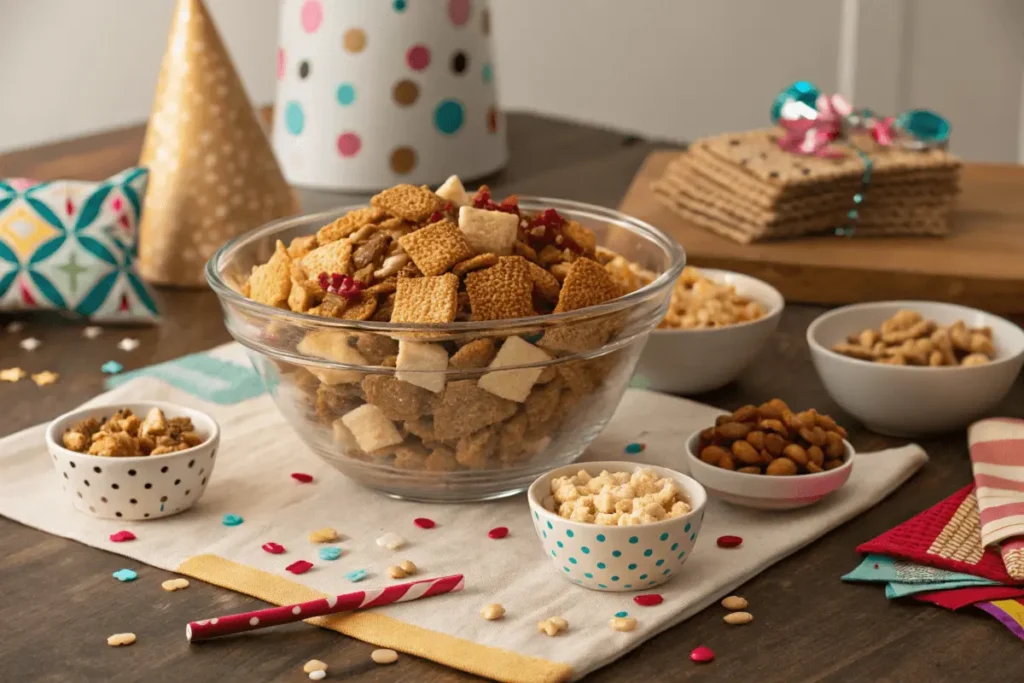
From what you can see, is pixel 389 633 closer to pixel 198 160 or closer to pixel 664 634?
pixel 664 634

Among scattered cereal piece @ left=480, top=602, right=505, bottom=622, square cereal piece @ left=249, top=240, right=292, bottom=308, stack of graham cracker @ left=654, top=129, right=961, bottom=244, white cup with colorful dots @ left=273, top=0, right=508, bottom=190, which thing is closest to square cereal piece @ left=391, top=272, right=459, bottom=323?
square cereal piece @ left=249, top=240, right=292, bottom=308

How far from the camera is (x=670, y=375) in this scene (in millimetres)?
1265

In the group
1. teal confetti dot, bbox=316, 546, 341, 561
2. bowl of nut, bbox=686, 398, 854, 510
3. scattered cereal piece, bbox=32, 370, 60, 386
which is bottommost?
teal confetti dot, bbox=316, 546, 341, 561

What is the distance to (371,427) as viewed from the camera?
100 cm

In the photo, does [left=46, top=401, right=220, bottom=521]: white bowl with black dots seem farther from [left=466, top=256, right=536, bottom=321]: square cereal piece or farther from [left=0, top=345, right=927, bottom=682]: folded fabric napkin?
[left=466, top=256, right=536, bottom=321]: square cereal piece

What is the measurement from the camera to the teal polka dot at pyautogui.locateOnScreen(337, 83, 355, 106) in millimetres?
1704

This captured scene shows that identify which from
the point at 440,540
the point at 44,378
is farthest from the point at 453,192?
the point at 44,378

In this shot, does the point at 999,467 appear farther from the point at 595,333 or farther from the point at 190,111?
the point at 190,111

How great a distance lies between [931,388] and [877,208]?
0.49m

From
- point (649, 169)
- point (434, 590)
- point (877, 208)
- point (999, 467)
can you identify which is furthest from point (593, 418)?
point (649, 169)

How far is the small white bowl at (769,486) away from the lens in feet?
3.32

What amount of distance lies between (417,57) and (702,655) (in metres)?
1.06

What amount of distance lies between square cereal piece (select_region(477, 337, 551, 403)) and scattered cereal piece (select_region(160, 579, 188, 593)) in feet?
0.83

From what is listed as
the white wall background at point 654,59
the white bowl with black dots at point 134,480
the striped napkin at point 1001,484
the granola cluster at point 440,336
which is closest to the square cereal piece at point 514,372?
the granola cluster at point 440,336
